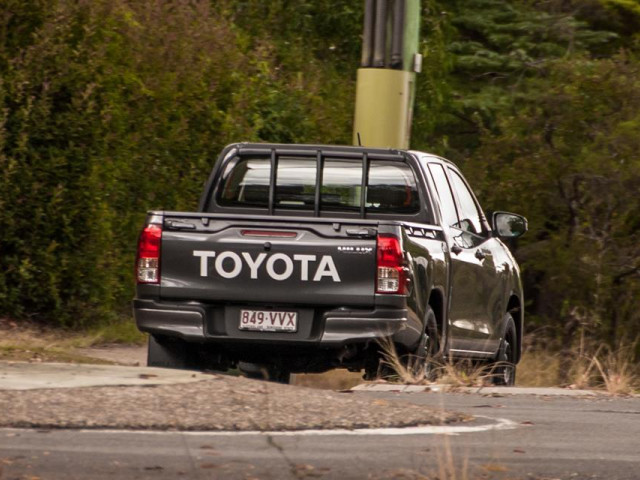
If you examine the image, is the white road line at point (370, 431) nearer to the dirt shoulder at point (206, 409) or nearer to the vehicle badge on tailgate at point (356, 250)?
the dirt shoulder at point (206, 409)

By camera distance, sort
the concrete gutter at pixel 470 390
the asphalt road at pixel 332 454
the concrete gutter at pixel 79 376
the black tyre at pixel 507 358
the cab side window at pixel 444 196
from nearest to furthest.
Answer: the asphalt road at pixel 332 454, the concrete gutter at pixel 79 376, the concrete gutter at pixel 470 390, the cab side window at pixel 444 196, the black tyre at pixel 507 358

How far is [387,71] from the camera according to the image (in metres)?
15.3

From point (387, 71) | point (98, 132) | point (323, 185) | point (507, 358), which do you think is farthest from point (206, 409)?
point (387, 71)

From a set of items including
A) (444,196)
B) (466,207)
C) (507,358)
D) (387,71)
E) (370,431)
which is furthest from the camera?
(387,71)

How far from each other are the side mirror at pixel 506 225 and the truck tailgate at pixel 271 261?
3021 mm

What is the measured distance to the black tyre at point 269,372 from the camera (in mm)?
11141

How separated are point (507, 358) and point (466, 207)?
169 centimetres

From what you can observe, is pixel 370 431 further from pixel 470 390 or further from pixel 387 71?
pixel 387 71

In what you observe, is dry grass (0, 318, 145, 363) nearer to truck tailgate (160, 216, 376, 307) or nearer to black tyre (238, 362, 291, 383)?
black tyre (238, 362, 291, 383)

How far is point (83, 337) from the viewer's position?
1381cm

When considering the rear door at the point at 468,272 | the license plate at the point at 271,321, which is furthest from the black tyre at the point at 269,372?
the rear door at the point at 468,272

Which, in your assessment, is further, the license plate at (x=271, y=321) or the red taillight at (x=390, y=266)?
the license plate at (x=271, y=321)

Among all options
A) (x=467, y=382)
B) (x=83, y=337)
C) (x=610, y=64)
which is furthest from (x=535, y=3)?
(x=467, y=382)

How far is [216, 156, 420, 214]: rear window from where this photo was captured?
37.0ft
